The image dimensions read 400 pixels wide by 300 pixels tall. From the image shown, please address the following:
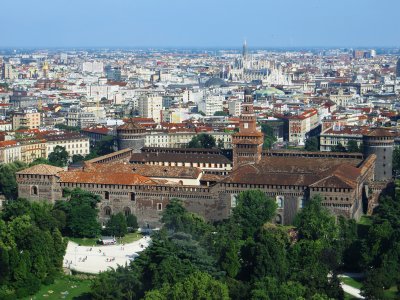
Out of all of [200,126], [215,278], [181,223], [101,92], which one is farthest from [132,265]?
[101,92]

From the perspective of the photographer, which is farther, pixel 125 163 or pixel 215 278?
pixel 125 163

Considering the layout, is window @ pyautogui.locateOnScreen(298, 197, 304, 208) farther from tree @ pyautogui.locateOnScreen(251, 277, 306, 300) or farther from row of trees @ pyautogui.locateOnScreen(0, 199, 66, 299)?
tree @ pyautogui.locateOnScreen(251, 277, 306, 300)

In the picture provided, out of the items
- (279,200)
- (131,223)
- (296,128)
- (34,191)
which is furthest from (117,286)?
(296,128)

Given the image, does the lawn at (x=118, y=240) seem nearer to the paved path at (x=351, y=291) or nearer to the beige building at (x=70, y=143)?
the paved path at (x=351, y=291)

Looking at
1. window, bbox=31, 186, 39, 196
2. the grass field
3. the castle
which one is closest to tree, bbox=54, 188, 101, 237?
the castle

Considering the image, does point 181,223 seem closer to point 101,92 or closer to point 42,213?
point 42,213

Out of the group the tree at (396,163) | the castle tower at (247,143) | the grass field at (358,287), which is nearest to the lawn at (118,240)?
the castle tower at (247,143)
